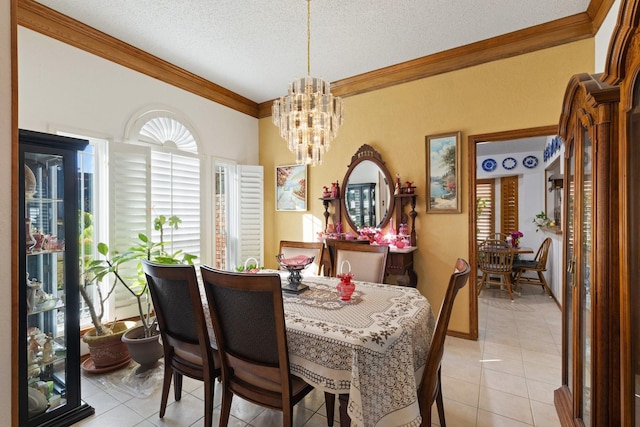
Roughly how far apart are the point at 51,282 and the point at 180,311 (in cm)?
93

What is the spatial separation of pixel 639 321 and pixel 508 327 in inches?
107

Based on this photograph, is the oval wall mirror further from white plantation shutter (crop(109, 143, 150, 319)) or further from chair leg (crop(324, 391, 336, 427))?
white plantation shutter (crop(109, 143, 150, 319))

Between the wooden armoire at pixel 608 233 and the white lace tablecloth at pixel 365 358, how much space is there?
0.72 meters

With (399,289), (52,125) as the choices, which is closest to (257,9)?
(52,125)

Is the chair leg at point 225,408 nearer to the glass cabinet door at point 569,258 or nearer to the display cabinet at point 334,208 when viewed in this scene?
the glass cabinet door at point 569,258

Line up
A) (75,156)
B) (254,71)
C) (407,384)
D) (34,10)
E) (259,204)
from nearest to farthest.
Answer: (407,384) < (75,156) < (34,10) < (254,71) < (259,204)

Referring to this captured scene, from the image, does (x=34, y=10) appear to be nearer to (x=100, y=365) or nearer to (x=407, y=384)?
(x=100, y=365)

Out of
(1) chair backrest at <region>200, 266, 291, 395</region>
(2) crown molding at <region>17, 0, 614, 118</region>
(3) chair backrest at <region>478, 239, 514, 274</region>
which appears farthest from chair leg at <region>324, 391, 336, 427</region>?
(3) chair backrest at <region>478, 239, 514, 274</region>

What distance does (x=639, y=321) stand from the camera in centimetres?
102

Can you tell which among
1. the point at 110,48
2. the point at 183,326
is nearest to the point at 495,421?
the point at 183,326

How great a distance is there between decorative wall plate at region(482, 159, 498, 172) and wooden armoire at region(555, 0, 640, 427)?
4.93 m

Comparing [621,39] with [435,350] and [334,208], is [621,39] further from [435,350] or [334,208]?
[334,208]

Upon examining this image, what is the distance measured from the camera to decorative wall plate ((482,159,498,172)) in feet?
20.1

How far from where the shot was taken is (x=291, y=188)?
13.5ft
